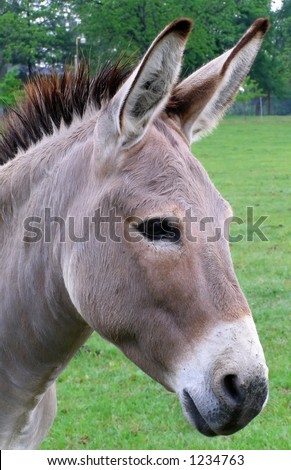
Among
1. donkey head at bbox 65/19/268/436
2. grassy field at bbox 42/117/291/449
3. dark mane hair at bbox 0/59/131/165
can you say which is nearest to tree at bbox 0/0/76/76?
grassy field at bbox 42/117/291/449

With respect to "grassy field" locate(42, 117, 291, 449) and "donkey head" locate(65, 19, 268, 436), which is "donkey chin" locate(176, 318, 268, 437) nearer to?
"donkey head" locate(65, 19, 268, 436)

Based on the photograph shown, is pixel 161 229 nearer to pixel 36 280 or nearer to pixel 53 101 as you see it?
pixel 36 280

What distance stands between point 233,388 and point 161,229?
23.7 inches

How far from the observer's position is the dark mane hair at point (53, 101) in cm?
282

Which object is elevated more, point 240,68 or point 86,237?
point 240,68

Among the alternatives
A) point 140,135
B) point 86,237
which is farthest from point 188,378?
point 140,135

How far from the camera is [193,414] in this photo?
218 cm

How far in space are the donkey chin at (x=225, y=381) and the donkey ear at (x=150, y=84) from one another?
83cm

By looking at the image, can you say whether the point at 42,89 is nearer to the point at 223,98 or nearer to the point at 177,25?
the point at 223,98

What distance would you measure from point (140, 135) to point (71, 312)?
0.81 metres

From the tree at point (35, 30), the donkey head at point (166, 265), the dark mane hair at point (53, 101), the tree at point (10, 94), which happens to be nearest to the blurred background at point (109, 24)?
the tree at point (35, 30)

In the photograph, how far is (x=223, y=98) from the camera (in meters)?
2.83

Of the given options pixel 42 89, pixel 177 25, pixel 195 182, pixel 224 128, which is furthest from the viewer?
pixel 224 128

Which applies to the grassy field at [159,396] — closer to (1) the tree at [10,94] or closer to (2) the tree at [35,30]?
(1) the tree at [10,94]
